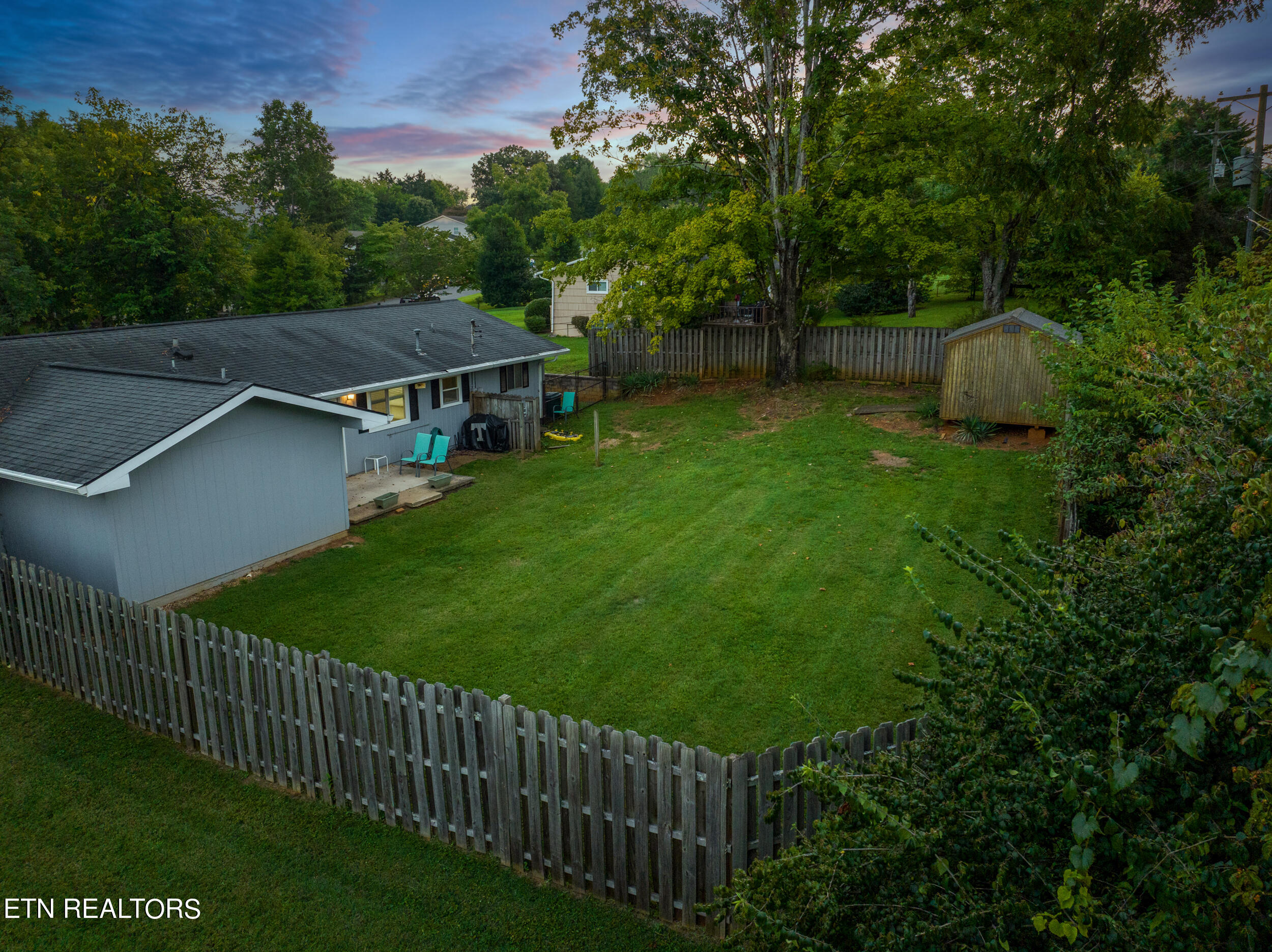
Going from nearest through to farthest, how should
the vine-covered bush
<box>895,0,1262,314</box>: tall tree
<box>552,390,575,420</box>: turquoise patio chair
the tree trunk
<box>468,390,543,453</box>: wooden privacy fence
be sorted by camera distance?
the vine-covered bush < <box>468,390,543,453</box>: wooden privacy fence < <box>895,0,1262,314</box>: tall tree < <box>552,390,575,420</box>: turquoise patio chair < the tree trunk

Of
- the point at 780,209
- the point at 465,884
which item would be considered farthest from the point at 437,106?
the point at 465,884

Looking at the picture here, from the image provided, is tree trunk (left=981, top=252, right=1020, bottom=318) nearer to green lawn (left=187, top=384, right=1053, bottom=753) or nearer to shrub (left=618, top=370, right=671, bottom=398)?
shrub (left=618, top=370, right=671, bottom=398)

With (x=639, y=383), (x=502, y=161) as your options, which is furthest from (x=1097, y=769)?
(x=502, y=161)

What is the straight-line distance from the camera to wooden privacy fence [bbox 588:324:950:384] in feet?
77.8

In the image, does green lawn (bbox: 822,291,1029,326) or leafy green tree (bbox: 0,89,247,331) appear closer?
leafy green tree (bbox: 0,89,247,331)

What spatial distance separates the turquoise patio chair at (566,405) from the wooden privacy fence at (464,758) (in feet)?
51.2

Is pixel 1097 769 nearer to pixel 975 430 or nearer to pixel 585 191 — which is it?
pixel 975 430

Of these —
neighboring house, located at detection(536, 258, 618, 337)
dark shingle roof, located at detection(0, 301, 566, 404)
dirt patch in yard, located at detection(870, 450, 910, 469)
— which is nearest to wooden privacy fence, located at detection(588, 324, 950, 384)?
dark shingle roof, located at detection(0, 301, 566, 404)

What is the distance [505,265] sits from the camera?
54.0 m

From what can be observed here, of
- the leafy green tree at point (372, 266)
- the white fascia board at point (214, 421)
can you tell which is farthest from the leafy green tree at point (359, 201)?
the white fascia board at point (214, 421)

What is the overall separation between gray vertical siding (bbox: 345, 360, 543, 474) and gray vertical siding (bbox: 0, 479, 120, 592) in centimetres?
550

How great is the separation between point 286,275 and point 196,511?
33.0 meters

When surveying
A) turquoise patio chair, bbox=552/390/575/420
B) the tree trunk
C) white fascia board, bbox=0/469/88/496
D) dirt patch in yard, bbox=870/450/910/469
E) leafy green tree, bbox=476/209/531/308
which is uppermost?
leafy green tree, bbox=476/209/531/308

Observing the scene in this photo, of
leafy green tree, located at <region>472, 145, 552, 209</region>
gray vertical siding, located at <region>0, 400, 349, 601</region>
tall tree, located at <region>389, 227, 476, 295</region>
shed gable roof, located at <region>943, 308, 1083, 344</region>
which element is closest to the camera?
gray vertical siding, located at <region>0, 400, 349, 601</region>
